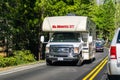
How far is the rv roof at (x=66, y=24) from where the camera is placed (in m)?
Result: 25.2

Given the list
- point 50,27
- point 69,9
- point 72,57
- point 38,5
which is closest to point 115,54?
point 72,57

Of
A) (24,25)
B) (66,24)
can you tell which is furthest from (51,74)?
(24,25)

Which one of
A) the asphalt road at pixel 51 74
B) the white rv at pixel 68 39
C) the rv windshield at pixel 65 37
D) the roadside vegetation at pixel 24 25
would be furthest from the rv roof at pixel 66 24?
the asphalt road at pixel 51 74

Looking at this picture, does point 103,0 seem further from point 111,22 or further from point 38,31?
point 38,31

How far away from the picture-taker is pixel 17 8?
34094 mm

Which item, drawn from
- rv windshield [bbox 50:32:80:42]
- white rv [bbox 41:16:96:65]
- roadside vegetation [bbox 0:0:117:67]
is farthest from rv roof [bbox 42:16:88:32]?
roadside vegetation [bbox 0:0:117:67]

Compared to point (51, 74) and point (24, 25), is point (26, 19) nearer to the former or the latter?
point (24, 25)

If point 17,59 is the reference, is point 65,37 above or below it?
above

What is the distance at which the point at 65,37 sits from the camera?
25.2 meters

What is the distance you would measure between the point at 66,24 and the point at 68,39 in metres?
0.99

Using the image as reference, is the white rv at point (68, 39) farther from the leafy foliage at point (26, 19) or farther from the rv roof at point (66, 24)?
the leafy foliage at point (26, 19)

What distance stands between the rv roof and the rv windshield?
322mm

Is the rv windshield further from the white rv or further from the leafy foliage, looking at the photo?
the leafy foliage

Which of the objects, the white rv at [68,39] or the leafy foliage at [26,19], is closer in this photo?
the white rv at [68,39]
